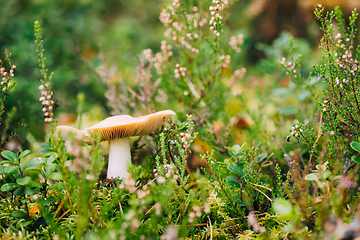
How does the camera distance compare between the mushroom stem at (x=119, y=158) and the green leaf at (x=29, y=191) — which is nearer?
the green leaf at (x=29, y=191)

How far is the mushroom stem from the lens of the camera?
1.31 m

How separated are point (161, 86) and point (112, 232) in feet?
4.27

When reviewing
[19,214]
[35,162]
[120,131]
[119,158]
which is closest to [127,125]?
[120,131]

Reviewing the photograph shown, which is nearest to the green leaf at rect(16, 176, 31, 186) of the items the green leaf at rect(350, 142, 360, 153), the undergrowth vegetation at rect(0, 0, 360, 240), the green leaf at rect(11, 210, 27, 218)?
the undergrowth vegetation at rect(0, 0, 360, 240)

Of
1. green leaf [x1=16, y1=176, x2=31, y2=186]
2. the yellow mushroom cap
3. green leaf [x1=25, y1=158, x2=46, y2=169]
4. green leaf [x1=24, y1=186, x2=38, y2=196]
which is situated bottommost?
green leaf [x1=24, y1=186, x2=38, y2=196]

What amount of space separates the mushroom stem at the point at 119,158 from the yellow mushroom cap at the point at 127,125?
45mm

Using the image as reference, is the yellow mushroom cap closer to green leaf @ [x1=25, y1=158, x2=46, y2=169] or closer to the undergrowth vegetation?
the undergrowth vegetation

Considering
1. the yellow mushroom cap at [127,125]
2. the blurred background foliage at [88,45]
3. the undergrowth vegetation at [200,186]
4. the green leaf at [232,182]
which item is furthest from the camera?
the blurred background foliage at [88,45]

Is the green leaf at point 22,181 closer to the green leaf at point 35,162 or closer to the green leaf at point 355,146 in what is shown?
the green leaf at point 35,162

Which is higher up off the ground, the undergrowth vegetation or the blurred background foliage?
the blurred background foliage

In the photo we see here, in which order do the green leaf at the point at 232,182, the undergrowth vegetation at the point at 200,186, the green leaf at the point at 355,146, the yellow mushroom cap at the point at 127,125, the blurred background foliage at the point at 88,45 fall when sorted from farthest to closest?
the blurred background foliage at the point at 88,45 → the green leaf at the point at 232,182 → the yellow mushroom cap at the point at 127,125 → the green leaf at the point at 355,146 → the undergrowth vegetation at the point at 200,186

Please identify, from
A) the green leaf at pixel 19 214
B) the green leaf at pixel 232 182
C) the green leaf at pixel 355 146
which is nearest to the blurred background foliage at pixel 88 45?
the green leaf at pixel 19 214

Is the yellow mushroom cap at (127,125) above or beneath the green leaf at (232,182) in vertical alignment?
above

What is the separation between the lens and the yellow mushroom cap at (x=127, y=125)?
114cm
